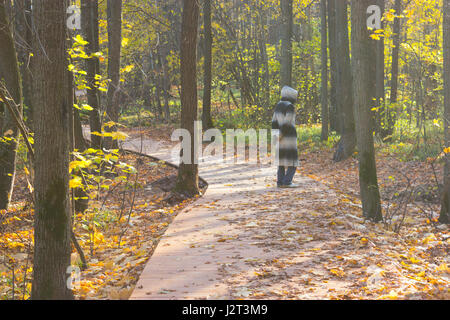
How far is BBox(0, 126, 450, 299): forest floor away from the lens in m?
5.14

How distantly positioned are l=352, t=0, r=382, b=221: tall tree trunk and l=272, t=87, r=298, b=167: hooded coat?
3.12m

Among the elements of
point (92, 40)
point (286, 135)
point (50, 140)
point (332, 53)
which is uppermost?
point (332, 53)

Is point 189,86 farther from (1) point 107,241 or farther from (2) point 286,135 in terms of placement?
(1) point 107,241

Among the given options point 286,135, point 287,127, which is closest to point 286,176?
point 286,135

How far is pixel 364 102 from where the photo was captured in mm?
8055

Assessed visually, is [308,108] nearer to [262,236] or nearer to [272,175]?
[272,175]

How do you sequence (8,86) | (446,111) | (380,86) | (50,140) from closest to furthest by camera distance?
1. (50,140)
2. (446,111)
3. (8,86)
4. (380,86)

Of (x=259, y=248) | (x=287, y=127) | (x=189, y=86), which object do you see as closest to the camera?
(x=259, y=248)

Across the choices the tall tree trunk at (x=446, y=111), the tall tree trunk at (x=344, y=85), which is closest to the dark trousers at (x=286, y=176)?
the tall tree trunk at (x=446, y=111)

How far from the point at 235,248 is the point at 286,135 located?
5403 mm

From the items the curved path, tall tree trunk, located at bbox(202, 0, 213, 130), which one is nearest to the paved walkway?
the curved path

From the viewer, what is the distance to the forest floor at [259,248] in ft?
16.9

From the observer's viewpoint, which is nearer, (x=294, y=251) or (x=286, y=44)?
(x=294, y=251)
